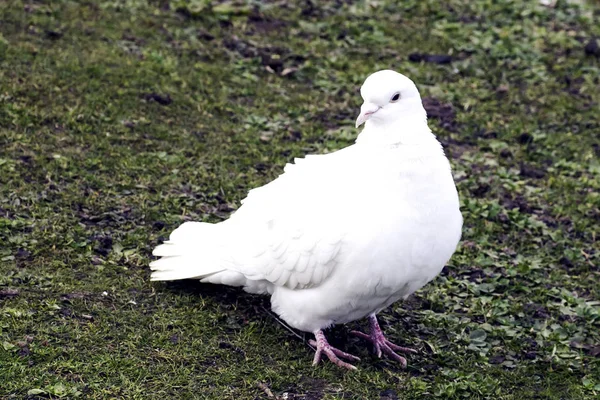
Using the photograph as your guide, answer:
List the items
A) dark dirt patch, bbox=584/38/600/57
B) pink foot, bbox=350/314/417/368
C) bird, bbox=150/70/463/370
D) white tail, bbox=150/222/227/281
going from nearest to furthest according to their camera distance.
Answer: bird, bbox=150/70/463/370, pink foot, bbox=350/314/417/368, white tail, bbox=150/222/227/281, dark dirt patch, bbox=584/38/600/57

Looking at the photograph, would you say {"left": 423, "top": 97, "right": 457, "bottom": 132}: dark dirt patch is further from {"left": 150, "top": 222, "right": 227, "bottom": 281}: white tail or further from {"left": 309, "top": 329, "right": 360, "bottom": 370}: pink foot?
{"left": 309, "top": 329, "right": 360, "bottom": 370}: pink foot

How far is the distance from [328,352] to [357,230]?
2.76 feet

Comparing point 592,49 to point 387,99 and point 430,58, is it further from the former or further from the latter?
point 387,99

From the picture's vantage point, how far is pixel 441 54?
8852mm

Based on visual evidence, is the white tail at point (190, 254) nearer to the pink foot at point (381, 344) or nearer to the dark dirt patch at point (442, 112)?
the pink foot at point (381, 344)

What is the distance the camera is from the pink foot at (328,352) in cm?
515

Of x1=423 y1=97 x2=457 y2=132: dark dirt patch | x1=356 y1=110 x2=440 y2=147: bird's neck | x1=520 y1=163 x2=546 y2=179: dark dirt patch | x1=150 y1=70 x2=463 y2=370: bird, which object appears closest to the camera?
x1=150 y1=70 x2=463 y2=370: bird

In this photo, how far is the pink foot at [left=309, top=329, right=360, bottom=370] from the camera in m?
5.15

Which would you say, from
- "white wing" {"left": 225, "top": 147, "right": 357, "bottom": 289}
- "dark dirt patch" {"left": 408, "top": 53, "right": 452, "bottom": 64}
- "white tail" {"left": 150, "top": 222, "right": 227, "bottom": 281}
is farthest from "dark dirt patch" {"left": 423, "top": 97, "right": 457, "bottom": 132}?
"white tail" {"left": 150, "top": 222, "right": 227, "bottom": 281}

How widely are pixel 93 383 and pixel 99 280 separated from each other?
3.20 ft

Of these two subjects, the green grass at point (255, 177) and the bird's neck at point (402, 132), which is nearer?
the bird's neck at point (402, 132)

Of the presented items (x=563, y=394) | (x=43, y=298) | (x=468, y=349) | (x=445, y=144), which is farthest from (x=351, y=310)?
(x=445, y=144)

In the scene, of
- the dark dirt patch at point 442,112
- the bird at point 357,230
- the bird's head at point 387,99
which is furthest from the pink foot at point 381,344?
the dark dirt patch at point 442,112

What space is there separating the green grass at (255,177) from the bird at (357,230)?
287 mm
